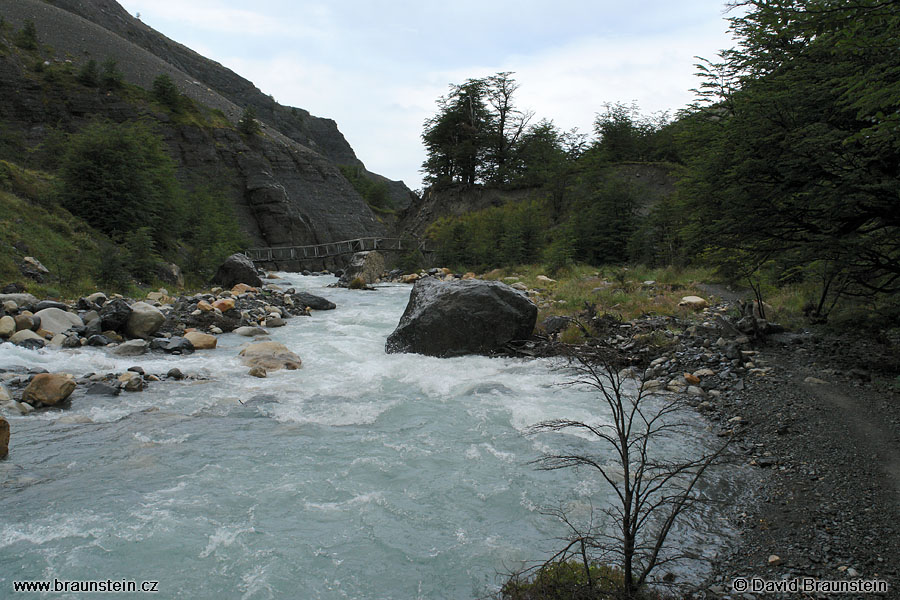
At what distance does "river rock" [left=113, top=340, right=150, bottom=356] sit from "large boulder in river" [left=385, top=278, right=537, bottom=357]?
4.72m

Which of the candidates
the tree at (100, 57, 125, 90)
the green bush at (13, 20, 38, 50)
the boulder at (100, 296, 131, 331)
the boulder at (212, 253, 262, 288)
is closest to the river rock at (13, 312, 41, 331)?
A: the boulder at (100, 296, 131, 331)

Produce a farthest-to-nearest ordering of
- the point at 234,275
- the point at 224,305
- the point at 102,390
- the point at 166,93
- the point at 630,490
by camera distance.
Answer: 1. the point at 166,93
2. the point at 234,275
3. the point at 224,305
4. the point at 102,390
5. the point at 630,490

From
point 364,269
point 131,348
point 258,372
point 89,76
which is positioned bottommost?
point 258,372

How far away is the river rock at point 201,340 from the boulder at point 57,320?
2036 mm

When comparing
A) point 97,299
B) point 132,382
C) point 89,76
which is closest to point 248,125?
point 89,76

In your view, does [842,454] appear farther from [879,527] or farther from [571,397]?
[571,397]

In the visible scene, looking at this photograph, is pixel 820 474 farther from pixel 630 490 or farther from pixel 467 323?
pixel 467 323

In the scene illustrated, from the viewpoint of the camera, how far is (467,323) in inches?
395

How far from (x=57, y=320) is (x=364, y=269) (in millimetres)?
16726

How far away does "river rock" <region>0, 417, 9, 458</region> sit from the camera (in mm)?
4715

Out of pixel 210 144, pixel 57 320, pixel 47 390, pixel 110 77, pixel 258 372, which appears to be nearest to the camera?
pixel 47 390

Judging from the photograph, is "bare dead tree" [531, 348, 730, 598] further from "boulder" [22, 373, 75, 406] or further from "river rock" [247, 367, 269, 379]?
"boulder" [22, 373, 75, 406]

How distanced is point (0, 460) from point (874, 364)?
10.3 m

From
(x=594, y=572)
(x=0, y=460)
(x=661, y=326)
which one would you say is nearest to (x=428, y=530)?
(x=594, y=572)
